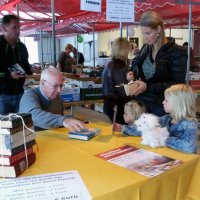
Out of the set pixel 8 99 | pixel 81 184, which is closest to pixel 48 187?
pixel 81 184

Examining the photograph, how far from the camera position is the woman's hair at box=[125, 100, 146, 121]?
227cm

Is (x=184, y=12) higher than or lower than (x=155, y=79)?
higher

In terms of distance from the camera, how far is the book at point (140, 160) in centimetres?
128

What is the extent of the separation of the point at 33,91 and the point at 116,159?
3.08 feet

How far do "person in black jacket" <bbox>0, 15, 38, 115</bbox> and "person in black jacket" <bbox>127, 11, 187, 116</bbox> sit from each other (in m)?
1.30

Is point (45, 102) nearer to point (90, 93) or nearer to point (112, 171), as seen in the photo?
point (112, 171)

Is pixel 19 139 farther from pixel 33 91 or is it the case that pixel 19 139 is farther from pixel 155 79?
pixel 155 79

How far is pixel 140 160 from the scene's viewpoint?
55.0 inches

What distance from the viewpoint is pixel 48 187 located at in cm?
111

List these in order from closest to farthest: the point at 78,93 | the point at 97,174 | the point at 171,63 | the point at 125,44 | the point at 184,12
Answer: the point at 97,174, the point at 171,63, the point at 125,44, the point at 78,93, the point at 184,12

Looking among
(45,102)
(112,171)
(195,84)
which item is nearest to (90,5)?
(45,102)

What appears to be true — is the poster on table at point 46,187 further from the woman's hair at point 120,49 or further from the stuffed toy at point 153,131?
the woman's hair at point 120,49

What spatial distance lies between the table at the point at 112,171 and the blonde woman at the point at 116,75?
1392 mm

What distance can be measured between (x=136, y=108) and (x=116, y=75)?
886mm
